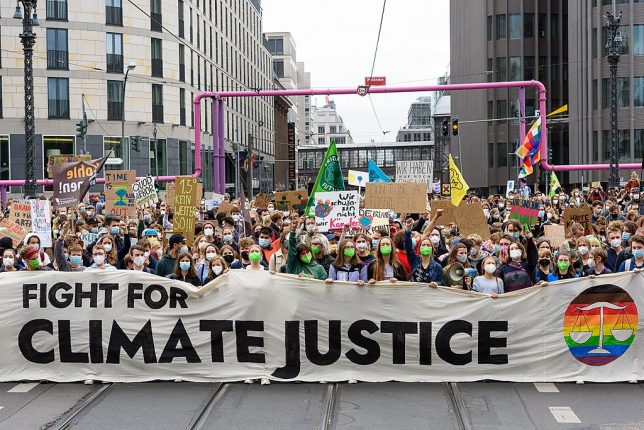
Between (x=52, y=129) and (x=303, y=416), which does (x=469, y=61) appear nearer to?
(x=52, y=129)

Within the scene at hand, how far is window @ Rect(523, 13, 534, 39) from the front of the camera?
71.1m

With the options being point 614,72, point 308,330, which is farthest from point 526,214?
point 614,72

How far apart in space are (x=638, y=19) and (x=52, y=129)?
120 feet

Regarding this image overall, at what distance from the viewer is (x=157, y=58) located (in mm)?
51125

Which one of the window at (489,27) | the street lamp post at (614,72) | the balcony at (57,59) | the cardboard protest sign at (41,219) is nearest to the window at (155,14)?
the balcony at (57,59)

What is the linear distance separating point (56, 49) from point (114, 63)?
316cm

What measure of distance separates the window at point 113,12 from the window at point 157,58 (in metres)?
2.46

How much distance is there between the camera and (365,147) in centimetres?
13050

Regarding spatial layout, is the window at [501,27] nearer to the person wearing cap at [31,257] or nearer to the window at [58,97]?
the window at [58,97]

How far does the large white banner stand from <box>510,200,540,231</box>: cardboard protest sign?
4.17 metres

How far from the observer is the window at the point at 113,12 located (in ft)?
160

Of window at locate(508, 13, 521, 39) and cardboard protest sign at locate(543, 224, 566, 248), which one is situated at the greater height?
window at locate(508, 13, 521, 39)

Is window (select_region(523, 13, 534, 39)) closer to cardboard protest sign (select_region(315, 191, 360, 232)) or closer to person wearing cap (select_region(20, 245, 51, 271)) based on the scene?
cardboard protest sign (select_region(315, 191, 360, 232))

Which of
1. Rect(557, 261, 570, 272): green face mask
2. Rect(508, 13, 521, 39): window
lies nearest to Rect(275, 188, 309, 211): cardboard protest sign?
Rect(557, 261, 570, 272): green face mask
